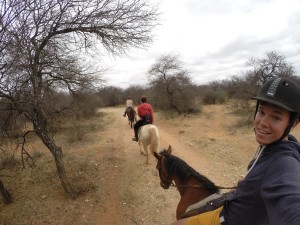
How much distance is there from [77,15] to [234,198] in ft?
20.9

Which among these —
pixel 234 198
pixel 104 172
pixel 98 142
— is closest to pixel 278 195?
pixel 234 198

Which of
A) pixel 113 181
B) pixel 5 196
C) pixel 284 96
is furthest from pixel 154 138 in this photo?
pixel 284 96

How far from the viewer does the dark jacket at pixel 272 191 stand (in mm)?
1349

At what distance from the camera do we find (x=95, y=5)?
6.66m

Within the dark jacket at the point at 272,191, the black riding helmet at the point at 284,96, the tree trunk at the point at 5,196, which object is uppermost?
the black riding helmet at the point at 284,96

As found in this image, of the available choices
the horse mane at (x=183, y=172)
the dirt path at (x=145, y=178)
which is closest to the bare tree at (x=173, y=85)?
the dirt path at (x=145, y=178)

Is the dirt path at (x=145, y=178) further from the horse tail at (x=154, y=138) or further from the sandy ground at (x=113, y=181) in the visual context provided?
the horse tail at (x=154, y=138)

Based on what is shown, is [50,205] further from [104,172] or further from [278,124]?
[278,124]

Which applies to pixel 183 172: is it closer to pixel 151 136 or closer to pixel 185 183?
pixel 185 183

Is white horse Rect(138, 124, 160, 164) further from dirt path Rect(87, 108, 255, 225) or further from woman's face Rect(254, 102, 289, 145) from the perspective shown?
woman's face Rect(254, 102, 289, 145)

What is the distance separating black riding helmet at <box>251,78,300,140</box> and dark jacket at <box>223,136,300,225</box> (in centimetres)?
19

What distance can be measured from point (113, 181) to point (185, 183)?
4.34 meters

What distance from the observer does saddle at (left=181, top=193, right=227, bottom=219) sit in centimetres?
320

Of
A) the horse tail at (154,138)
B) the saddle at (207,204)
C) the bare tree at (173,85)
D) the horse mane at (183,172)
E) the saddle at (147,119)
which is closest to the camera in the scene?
the saddle at (207,204)
